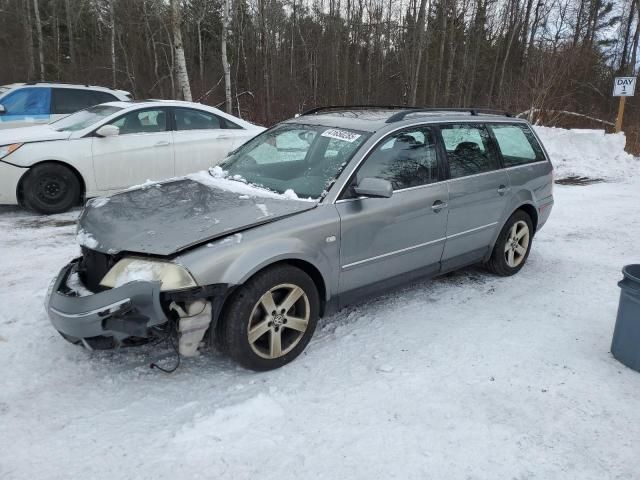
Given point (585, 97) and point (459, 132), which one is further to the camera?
point (585, 97)

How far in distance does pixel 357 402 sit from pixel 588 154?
13.0 m

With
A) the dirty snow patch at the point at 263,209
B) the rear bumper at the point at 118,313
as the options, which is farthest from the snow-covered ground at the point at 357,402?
the dirty snow patch at the point at 263,209

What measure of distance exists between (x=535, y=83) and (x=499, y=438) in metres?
15.9

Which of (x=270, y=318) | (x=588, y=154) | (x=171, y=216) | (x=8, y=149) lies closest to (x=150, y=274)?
(x=171, y=216)

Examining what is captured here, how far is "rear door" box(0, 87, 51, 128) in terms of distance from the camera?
358 inches

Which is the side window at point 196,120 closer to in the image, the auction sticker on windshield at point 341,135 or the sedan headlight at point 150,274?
the auction sticker on windshield at point 341,135

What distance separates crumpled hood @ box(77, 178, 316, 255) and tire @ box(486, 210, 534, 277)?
8.06 ft

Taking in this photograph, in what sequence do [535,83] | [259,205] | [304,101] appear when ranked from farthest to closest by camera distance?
[304,101] → [535,83] → [259,205]

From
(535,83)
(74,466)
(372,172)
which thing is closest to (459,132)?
(372,172)

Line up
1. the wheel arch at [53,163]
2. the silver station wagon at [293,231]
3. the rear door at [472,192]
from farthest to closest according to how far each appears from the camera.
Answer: the wheel arch at [53,163]
the rear door at [472,192]
the silver station wagon at [293,231]

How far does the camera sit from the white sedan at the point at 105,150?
653 cm

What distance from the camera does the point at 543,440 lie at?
9.12 ft

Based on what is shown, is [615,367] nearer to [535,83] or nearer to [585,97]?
[535,83]

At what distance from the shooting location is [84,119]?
7.36 meters
